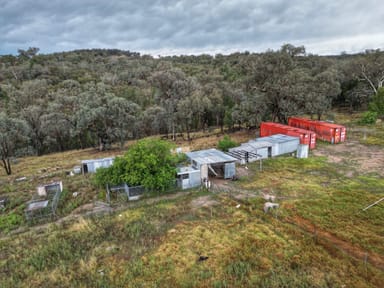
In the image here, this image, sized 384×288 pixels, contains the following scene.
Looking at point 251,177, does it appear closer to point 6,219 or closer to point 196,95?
point 6,219

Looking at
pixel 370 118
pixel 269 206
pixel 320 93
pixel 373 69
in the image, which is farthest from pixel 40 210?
pixel 373 69

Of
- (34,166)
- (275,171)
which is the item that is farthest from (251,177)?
(34,166)

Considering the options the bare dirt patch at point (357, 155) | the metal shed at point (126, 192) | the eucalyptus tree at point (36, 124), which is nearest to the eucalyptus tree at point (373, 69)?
the bare dirt patch at point (357, 155)

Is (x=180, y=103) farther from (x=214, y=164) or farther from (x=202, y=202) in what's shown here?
(x=202, y=202)

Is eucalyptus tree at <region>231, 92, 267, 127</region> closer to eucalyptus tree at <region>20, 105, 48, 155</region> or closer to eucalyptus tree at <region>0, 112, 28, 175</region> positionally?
eucalyptus tree at <region>0, 112, 28, 175</region>

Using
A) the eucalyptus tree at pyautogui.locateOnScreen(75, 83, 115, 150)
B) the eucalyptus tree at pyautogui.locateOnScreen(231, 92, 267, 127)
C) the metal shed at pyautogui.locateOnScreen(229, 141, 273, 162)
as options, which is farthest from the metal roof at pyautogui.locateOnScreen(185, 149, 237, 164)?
the eucalyptus tree at pyautogui.locateOnScreen(75, 83, 115, 150)

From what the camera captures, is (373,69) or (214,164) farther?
(373,69)
